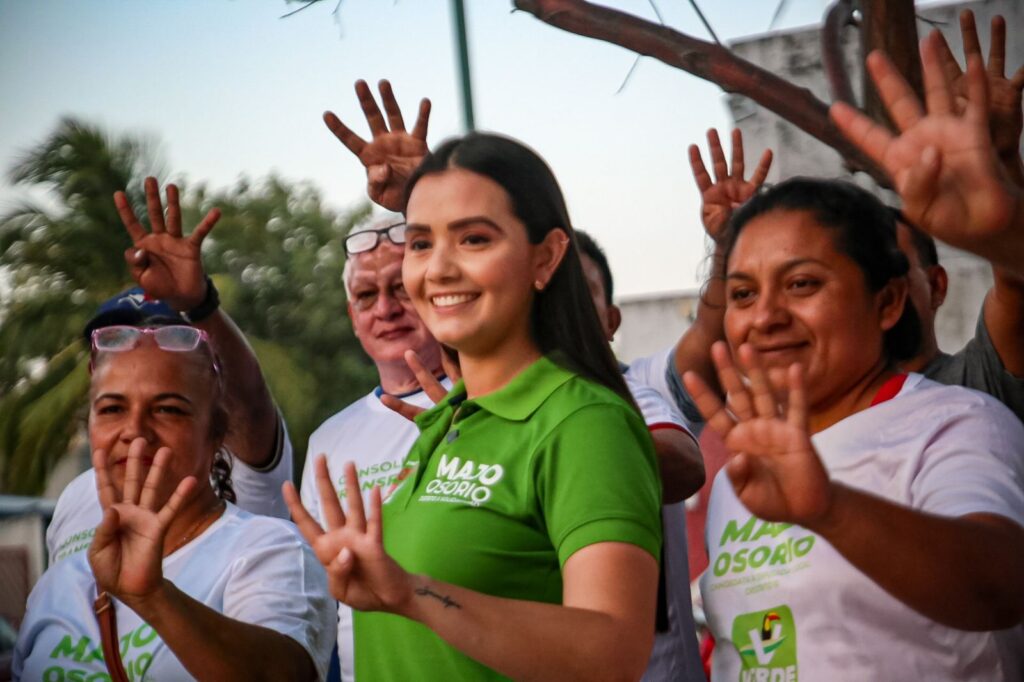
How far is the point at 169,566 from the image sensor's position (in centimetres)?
262

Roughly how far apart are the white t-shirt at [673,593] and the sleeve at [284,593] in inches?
24.3

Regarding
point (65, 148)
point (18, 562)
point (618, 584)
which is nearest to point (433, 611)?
point (618, 584)

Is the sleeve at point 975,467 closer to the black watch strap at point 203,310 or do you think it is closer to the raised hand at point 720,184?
the raised hand at point 720,184

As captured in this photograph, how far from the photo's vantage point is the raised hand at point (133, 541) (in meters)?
2.19

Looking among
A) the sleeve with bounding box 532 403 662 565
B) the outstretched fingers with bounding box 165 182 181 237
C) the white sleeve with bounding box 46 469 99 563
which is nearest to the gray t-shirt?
the sleeve with bounding box 532 403 662 565

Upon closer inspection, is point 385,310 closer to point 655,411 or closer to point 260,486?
point 260,486

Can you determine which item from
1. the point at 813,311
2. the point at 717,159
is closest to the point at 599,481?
the point at 813,311

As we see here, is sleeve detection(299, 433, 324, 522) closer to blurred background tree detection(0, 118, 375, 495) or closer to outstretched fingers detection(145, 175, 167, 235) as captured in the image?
outstretched fingers detection(145, 175, 167, 235)

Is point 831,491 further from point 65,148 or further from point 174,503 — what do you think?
point 65,148

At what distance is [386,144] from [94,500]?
1.08 m

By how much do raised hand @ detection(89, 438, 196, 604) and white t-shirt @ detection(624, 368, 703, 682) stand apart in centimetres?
85

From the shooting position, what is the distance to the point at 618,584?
165 cm

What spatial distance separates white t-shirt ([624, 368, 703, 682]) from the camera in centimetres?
250

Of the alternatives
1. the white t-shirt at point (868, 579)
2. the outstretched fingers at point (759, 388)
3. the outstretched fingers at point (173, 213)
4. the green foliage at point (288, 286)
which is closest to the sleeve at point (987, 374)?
the white t-shirt at point (868, 579)
